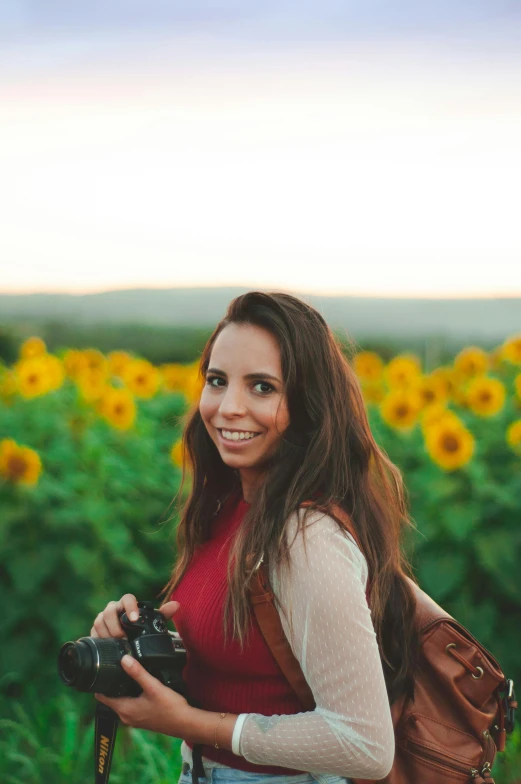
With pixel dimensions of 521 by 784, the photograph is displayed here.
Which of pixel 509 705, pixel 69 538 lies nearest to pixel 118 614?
pixel 509 705

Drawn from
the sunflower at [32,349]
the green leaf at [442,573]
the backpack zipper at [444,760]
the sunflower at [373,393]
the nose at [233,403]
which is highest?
the nose at [233,403]

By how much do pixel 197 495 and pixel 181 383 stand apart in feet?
12.0

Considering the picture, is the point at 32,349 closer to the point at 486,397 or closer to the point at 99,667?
the point at 486,397

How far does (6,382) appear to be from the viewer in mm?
4398

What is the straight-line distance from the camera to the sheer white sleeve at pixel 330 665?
56.4 inches

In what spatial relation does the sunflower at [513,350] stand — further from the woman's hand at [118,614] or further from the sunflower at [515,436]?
the woman's hand at [118,614]

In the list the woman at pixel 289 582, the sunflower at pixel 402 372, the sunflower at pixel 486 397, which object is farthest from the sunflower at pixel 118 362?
the woman at pixel 289 582

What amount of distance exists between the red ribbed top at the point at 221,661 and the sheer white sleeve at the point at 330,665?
67mm

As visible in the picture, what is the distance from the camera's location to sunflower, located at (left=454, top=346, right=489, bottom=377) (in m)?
4.81

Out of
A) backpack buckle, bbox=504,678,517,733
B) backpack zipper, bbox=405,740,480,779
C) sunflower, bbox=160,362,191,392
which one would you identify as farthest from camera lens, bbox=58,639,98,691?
sunflower, bbox=160,362,191,392

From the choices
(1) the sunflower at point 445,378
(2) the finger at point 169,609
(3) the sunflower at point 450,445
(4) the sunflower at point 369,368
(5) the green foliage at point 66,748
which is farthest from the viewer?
(4) the sunflower at point 369,368

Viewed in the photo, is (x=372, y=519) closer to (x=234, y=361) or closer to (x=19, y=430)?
(x=234, y=361)

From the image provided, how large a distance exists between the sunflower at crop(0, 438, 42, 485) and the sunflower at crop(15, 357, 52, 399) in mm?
693

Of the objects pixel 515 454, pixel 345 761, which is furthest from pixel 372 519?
pixel 515 454
